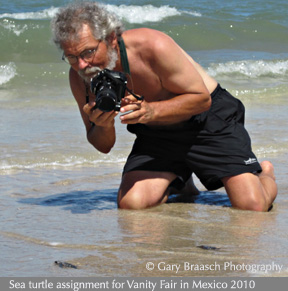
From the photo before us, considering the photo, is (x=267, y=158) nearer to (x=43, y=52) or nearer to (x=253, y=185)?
(x=253, y=185)

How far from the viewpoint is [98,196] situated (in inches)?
182

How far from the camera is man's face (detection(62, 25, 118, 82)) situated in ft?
12.3

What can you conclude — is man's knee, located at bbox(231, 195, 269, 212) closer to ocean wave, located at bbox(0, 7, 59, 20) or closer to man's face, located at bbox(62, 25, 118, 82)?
man's face, located at bbox(62, 25, 118, 82)

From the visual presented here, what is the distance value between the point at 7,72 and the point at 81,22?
22.1ft

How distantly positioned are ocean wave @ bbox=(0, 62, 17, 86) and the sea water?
20mm

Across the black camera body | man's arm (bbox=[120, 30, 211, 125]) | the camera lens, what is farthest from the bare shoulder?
the camera lens

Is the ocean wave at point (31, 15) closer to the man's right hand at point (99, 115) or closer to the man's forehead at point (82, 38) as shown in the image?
the man's forehead at point (82, 38)

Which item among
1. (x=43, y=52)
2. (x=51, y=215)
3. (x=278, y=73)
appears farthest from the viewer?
(x=43, y=52)

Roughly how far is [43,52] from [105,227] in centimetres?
867

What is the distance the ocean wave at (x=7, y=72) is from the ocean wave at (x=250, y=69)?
3.03 metres

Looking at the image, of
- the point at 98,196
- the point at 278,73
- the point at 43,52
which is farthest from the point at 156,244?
the point at 43,52

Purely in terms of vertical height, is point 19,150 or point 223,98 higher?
point 223,98

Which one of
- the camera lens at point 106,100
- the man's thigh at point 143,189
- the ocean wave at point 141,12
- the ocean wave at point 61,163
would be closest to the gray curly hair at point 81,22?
the camera lens at point 106,100

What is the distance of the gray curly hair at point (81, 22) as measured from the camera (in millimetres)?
3756
